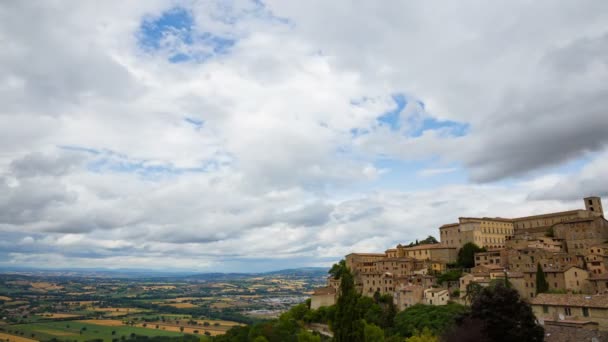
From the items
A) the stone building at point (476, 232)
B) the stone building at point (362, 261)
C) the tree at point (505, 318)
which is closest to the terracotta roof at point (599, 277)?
the stone building at point (476, 232)

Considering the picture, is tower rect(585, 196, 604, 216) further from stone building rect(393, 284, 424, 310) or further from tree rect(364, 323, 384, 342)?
tree rect(364, 323, 384, 342)

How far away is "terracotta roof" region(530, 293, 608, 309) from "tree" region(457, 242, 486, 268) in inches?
1157

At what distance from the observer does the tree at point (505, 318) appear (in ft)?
93.8

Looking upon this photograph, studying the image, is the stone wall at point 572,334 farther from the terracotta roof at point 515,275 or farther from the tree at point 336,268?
the tree at point 336,268

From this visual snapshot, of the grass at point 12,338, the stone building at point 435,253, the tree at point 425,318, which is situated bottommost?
the grass at point 12,338

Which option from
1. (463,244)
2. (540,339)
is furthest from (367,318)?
(540,339)

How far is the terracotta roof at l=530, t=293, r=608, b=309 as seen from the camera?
4121 centimetres

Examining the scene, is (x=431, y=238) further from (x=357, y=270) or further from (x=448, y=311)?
(x=448, y=311)

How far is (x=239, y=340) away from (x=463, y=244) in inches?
1693

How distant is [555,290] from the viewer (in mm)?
55156

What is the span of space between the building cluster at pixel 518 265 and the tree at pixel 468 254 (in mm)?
1781

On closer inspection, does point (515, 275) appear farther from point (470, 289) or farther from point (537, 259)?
point (537, 259)

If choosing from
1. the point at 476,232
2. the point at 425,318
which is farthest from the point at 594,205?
the point at 425,318

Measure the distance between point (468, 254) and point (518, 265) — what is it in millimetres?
12688
